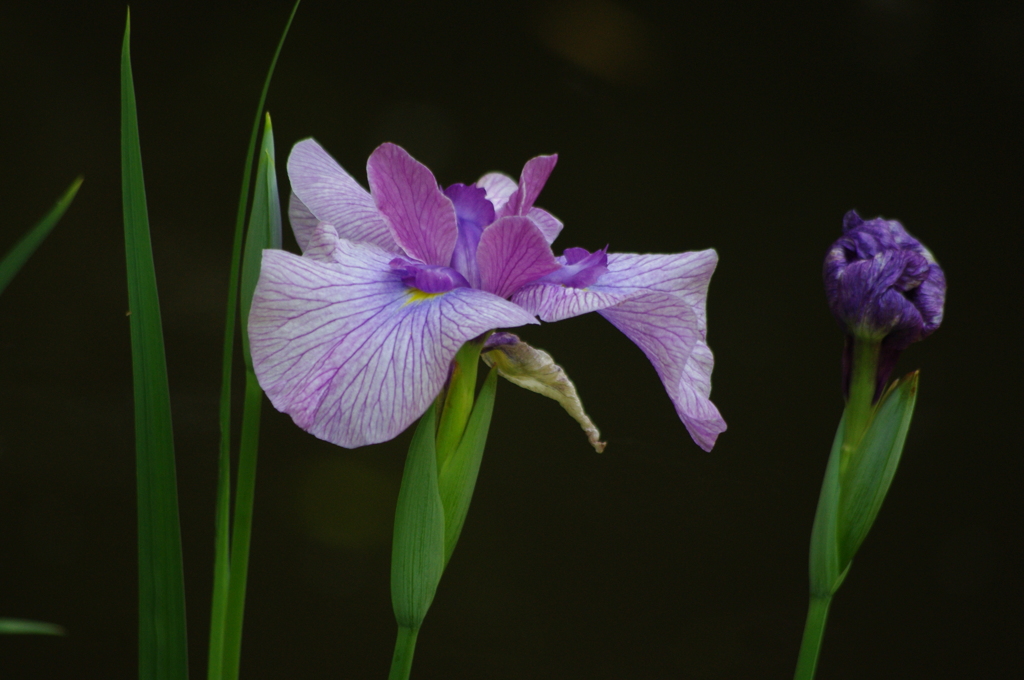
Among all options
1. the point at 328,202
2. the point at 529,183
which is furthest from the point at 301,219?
the point at 529,183

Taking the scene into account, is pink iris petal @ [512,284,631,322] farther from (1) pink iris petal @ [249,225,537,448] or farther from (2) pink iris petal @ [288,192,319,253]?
(2) pink iris petal @ [288,192,319,253]

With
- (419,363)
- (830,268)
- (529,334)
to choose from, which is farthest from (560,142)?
(419,363)

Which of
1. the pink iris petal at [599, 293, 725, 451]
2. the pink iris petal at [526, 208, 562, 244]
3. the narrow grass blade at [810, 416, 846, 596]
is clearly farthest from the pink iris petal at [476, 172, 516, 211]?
the narrow grass blade at [810, 416, 846, 596]

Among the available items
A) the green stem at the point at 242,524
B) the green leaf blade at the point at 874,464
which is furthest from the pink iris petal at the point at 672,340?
the green stem at the point at 242,524

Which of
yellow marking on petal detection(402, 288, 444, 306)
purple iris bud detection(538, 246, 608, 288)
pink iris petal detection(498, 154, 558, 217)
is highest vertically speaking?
pink iris petal detection(498, 154, 558, 217)

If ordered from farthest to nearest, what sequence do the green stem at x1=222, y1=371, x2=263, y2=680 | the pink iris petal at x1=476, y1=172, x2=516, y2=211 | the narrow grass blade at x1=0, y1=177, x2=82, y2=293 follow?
the pink iris petal at x1=476, y1=172, x2=516, y2=211
the green stem at x1=222, y1=371, x2=263, y2=680
the narrow grass blade at x1=0, y1=177, x2=82, y2=293
